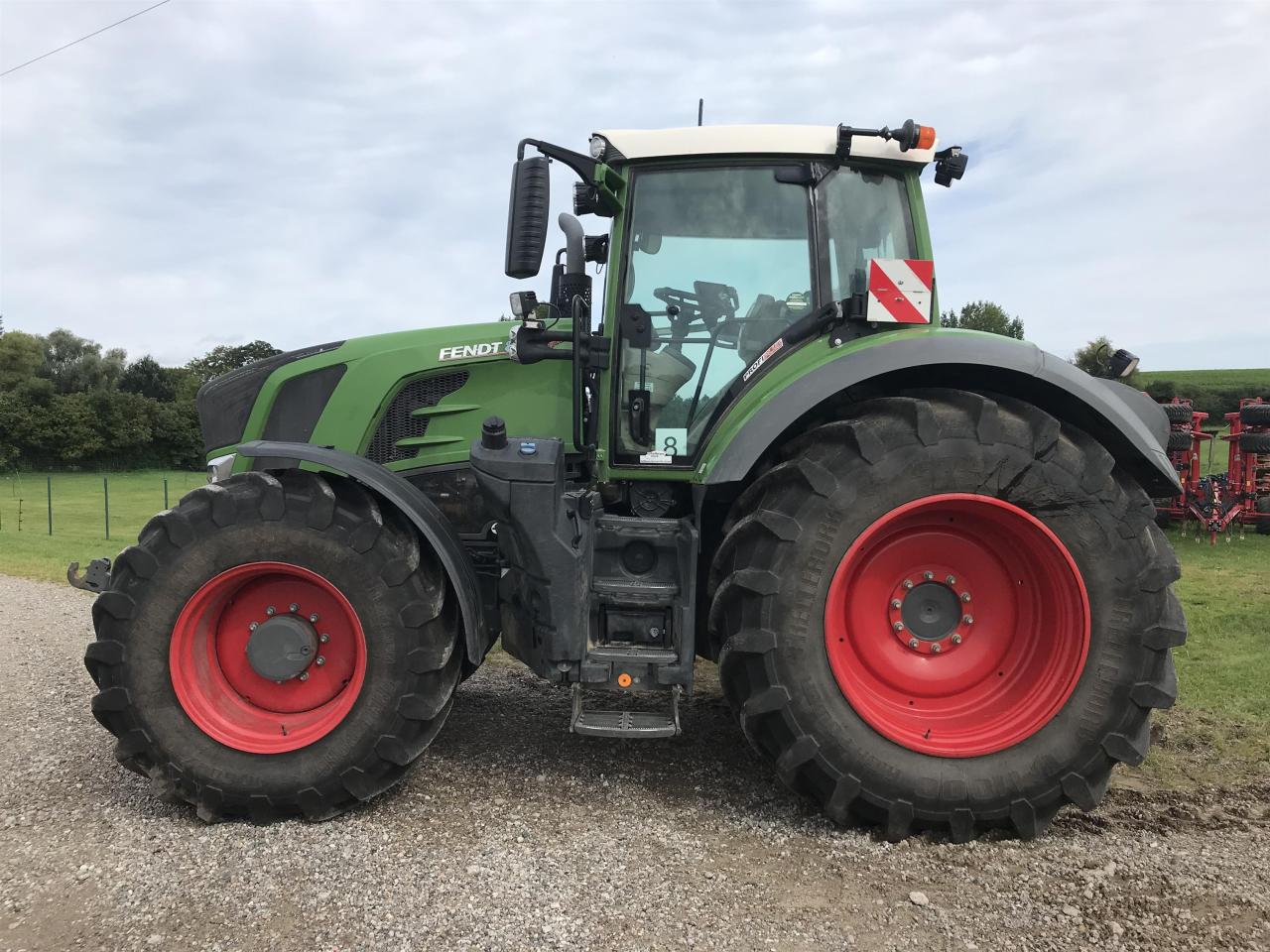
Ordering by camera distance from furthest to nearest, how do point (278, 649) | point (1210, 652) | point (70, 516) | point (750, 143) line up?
1. point (70, 516)
2. point (1210, 652)
3. point (750, 143)
4. point (278, 649)

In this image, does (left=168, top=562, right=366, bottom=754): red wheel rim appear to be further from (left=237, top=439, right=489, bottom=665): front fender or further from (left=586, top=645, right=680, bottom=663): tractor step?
(left=586, top=645, right=680, bottom=663): tractor step

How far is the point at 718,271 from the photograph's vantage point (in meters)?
3.68

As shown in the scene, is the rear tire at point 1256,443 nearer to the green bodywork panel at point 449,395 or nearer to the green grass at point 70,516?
the green bodywork panel at point 449,395

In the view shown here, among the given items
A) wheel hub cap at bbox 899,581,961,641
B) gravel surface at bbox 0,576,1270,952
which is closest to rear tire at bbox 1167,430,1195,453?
gravel surface at bbox 0,576,1270,952

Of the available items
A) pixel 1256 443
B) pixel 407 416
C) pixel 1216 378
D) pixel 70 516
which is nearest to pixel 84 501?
pixel 70 516

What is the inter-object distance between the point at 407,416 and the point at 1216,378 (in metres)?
50.8

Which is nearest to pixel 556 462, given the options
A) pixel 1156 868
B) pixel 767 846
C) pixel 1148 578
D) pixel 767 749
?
pixel 767 749

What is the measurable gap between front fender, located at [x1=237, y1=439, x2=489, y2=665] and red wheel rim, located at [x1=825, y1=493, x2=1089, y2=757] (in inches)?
59.2

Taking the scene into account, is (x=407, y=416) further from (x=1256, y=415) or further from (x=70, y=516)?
(x=70, y=516)

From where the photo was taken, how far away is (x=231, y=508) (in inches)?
132

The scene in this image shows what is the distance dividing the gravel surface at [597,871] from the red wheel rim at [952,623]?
52 cm

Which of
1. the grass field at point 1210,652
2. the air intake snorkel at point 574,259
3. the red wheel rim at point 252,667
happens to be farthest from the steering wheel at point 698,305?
the grass field at point 1210,652

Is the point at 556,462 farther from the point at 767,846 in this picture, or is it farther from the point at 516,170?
the point at 767,846

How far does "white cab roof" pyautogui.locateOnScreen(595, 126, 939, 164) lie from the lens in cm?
360
